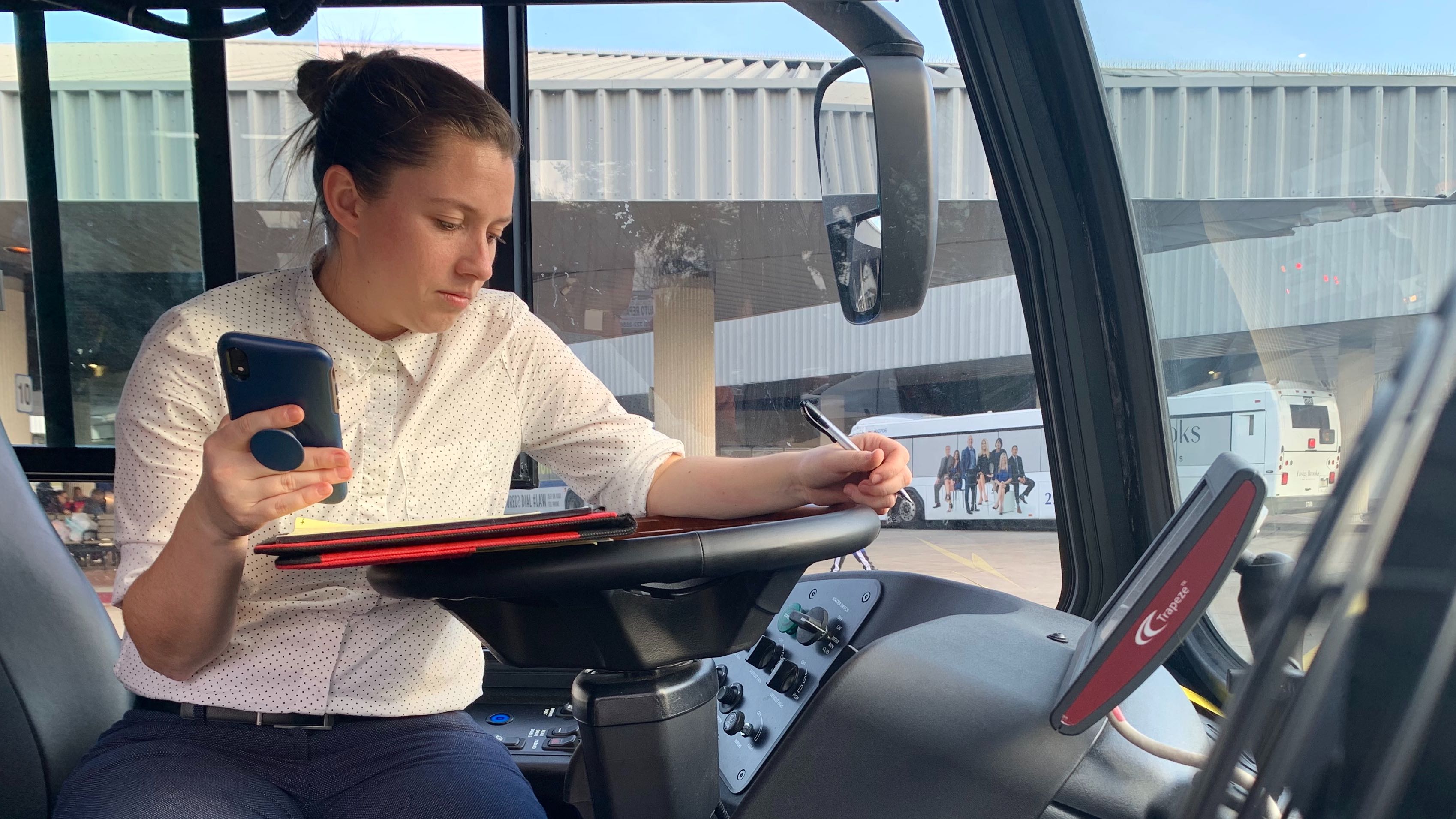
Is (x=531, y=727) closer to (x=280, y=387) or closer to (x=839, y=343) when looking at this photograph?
(x=839, y=343)

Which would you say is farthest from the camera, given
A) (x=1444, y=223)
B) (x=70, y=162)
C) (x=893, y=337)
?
(x=70, y=162)

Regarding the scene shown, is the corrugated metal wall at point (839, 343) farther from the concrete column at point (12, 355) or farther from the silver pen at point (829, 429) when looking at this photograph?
the concrete column at point (12, 355)

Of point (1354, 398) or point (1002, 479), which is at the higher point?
point (1354, 398)

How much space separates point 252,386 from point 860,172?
68 centimetres

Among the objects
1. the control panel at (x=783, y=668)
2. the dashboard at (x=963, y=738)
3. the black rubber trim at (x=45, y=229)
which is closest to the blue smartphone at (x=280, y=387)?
the dashboard at (x=963, y=738)

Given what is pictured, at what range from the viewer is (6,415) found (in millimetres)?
1939

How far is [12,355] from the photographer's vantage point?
1.92 metres

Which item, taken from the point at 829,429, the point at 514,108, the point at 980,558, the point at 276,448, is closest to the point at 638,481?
the point at 829,429

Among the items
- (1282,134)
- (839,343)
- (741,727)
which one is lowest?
(741,727)

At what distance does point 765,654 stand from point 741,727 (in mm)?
106

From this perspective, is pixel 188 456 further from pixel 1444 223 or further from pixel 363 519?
pixel 1444 223

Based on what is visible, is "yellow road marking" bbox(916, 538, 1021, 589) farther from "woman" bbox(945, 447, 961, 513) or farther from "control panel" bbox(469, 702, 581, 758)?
"control panel" bbox(469, 702, 581, 758)

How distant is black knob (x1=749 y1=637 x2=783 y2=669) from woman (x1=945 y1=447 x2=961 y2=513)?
416mm

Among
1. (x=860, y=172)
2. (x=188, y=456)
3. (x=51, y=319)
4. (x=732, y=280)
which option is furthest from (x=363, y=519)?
(x=51, y=319)
